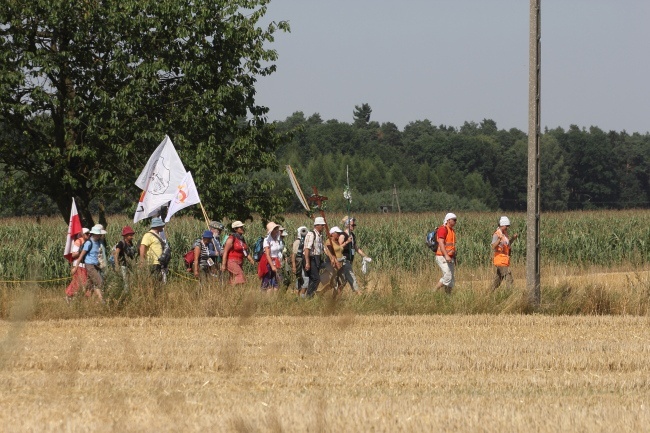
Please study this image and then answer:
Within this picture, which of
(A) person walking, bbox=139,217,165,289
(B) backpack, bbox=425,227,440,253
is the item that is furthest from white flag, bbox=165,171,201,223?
(B) backpack, bbox=425,227,440,253

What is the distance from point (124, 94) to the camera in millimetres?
24328

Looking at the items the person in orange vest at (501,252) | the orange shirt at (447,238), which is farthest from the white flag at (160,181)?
the person in orange vest at (501,252)

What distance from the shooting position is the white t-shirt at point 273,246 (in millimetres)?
19516

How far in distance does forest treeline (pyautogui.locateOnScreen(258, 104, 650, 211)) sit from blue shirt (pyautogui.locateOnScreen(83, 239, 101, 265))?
240ft

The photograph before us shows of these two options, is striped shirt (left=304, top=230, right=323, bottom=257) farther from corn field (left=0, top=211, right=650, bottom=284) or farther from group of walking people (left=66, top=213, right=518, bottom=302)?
corn field (left=0, top=211, right=650, bottom=284)

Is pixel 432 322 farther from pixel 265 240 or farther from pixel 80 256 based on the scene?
pixel 80 256

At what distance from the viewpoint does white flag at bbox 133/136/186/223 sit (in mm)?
19719

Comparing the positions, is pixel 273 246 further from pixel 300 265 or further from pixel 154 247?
pixel 154 247

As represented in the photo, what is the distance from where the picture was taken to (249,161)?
25.8 meters

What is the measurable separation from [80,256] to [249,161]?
7.72 metres

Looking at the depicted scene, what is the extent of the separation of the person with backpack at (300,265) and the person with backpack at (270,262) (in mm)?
372

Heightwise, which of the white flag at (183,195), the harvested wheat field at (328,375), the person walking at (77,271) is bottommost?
the harvested wheat field at (328,375)

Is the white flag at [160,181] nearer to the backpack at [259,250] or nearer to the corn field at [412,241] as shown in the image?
the backpack at [259,250]

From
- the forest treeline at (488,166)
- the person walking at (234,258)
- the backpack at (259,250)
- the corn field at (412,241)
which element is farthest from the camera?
the forest treeline at (488,166)
